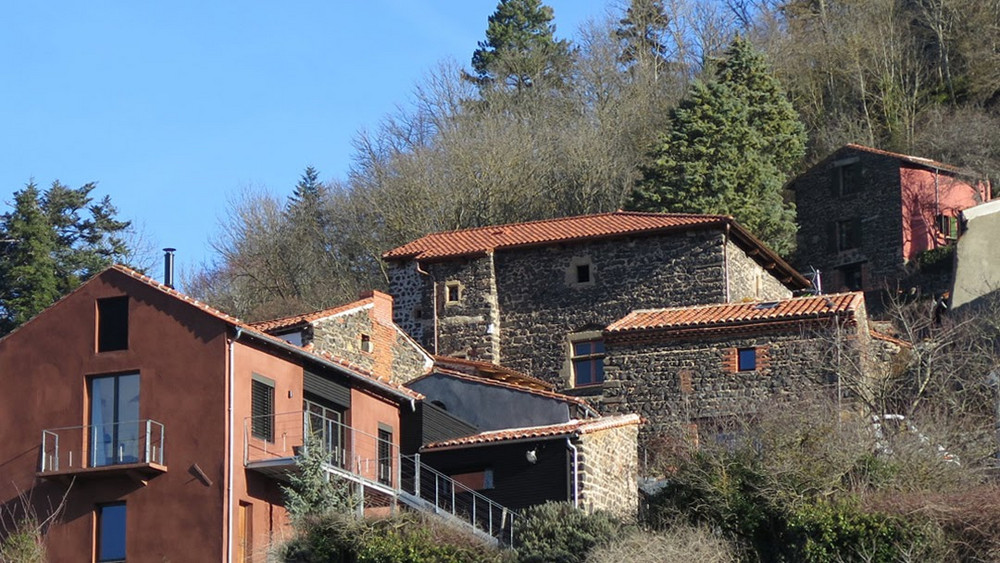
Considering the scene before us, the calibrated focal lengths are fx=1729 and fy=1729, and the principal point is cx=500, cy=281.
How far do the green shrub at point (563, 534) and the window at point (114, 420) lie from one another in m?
6.90

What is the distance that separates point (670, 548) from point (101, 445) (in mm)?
10242

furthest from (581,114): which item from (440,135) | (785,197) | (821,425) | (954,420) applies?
(821,425)

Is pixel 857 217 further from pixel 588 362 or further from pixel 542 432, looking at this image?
pixel 542 432

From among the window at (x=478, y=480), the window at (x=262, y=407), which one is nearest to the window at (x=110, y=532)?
the window at (x=262, y=407)

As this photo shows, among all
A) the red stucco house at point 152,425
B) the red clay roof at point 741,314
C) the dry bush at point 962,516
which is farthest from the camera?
the red clay roof at point 741,314

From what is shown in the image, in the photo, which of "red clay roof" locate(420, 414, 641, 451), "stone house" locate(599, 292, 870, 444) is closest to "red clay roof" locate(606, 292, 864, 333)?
"stone house" locate(599, 292, 870, 444)

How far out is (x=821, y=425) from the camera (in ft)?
93.2

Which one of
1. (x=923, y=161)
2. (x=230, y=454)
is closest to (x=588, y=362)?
(x=230, y=454)

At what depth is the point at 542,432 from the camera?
105 ft

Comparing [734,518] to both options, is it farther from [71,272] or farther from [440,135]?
[440,135]

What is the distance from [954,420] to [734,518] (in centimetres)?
763

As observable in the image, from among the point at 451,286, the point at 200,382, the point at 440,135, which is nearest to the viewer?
the point at 200,382

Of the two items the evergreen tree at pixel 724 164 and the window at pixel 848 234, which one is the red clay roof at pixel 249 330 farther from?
the window at pixel 848 234

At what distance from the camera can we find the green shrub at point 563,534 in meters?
27.6
